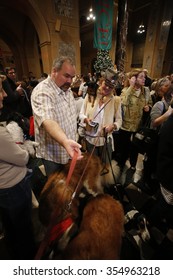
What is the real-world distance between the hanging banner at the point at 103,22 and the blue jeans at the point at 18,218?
775cm

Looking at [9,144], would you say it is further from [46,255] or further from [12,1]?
[12,1]

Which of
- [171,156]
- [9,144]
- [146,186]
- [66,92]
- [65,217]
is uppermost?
[66,92]

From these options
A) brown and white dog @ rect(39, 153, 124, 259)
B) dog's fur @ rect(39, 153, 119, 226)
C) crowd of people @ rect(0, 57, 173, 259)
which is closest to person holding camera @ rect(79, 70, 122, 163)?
crowd of people @ rect(0, 57, 173, 259)

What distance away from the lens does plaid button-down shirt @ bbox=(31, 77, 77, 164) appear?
121cm

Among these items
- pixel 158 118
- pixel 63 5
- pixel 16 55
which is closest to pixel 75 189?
pixel 158 118

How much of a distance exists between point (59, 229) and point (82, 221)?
0.57 feet

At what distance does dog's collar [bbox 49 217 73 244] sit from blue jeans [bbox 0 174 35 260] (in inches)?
18.1

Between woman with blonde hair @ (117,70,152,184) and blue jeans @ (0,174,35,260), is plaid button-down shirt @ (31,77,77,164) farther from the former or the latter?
woman with blonde hair @ (117,70,152,184)

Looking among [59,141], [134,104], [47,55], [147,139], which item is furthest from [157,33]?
[59,141]

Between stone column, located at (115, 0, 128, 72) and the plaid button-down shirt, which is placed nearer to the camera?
the plaid button-down shirt

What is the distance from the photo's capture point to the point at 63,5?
6973mm

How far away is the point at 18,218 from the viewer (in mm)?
1254
